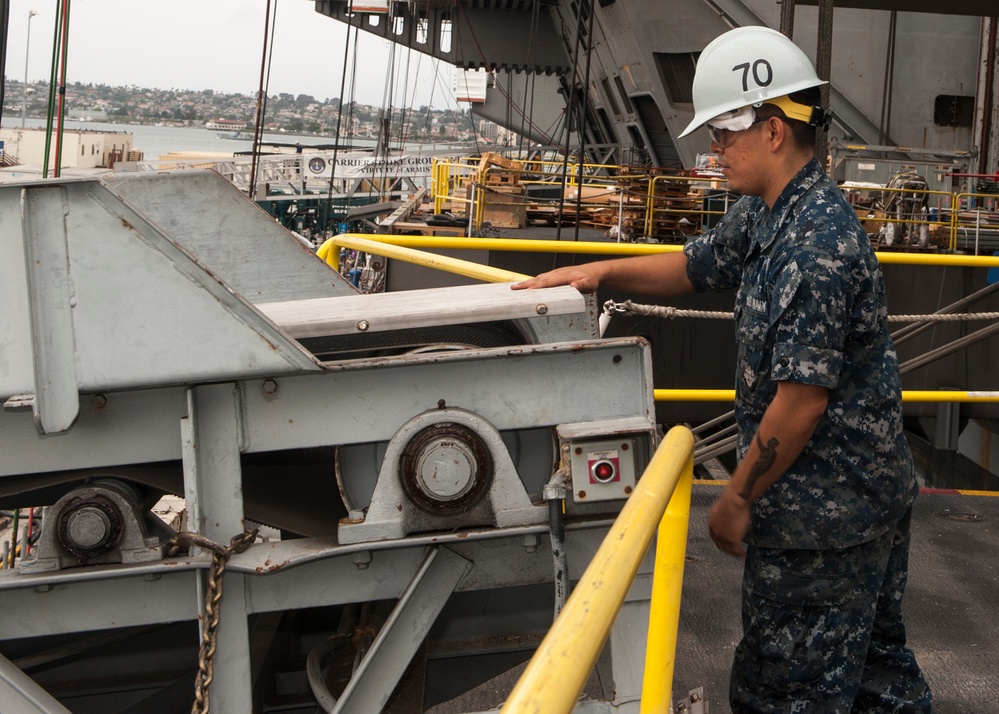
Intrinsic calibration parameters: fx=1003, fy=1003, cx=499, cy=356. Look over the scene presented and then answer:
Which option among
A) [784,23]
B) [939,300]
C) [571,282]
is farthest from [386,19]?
[571,282]

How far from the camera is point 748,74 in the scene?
2363 millimetres

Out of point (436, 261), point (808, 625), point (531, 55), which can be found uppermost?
point (531, 55)

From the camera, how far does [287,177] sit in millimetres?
34875

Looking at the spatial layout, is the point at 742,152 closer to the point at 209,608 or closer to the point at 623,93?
the point at 209,608

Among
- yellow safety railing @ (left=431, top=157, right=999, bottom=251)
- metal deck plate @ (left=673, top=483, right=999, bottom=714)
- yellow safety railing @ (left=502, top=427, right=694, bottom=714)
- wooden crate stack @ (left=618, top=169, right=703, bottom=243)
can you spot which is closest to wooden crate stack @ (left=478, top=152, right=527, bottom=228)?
yellow safety railing @ (left=431, top=157, right=999, bottom=251)

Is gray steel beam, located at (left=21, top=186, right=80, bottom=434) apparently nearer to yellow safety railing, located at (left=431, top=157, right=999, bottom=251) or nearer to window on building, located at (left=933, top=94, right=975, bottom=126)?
yellow safety railing, located at (left=431, top=157, right=999, bottom=251)

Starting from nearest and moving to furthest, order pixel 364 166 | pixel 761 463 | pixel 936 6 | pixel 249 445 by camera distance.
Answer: pixel 761 463 < pixel 249 445 < pixel 936 6 < pixel 364 166

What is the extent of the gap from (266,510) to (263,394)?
0.44 m

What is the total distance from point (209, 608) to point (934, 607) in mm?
2891

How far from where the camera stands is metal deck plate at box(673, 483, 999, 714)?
10.9 ft

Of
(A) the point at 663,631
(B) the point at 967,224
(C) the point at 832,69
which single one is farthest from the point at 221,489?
(C) the point at 832,69

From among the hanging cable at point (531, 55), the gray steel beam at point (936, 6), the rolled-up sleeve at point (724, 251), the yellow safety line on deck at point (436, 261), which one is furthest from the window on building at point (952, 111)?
the rolled-up sleeve at point (724, 251)

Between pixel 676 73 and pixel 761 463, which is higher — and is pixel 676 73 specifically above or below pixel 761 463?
above

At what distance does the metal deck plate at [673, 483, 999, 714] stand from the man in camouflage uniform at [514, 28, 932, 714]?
895mm
